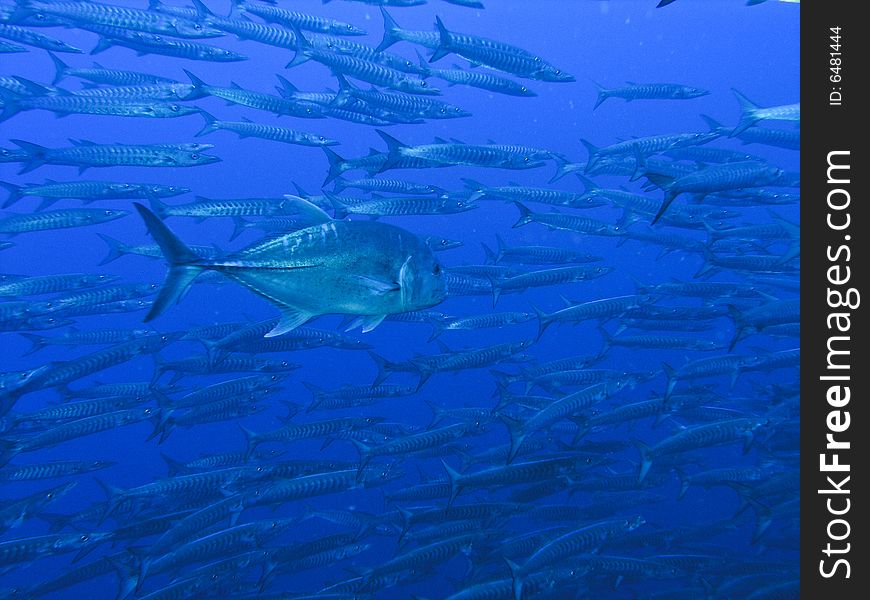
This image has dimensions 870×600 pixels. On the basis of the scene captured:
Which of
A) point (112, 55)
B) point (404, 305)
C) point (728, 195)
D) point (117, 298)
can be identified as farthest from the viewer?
point (112, 55)

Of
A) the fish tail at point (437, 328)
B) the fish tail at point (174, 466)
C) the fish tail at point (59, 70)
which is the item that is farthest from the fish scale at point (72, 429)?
the fish tail at point (59, 70)

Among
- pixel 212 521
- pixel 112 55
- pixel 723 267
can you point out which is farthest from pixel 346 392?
pixel 112 55

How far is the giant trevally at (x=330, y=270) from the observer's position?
6.37 ft

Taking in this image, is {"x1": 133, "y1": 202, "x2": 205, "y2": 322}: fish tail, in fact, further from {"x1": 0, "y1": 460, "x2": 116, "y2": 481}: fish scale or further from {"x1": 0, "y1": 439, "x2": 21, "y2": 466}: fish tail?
{"x1": 0, "y1": 460, "x2": 116, "y2": 481}: fish scale

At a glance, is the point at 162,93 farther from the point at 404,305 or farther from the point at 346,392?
the point at 404,305

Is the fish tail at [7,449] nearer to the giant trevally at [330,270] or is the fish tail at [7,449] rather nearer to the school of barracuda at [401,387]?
the school of barracuda at [401,387]

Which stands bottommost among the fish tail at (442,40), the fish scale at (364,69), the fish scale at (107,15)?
the fish scale at (364,69)

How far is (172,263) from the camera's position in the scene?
1916 mm

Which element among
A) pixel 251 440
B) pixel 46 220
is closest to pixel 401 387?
pixel 251 440

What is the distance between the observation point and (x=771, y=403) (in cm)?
699

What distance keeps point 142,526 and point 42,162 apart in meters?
4.20

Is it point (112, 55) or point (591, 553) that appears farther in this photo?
point (112, 55)

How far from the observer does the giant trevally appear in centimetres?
194

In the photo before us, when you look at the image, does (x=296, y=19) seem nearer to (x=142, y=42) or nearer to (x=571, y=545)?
(x=142, y=42)
